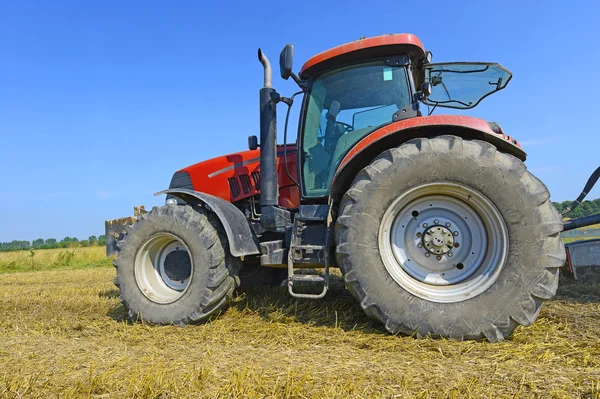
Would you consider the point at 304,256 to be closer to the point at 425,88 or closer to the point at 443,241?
the point at 443,241

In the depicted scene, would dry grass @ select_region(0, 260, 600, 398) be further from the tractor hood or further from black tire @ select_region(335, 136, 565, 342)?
the tractor hood

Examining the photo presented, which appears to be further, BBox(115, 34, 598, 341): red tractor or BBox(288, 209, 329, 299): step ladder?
BBox(288, 209, 329, 299): step ladder

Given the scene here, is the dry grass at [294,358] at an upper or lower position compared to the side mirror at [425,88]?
lower

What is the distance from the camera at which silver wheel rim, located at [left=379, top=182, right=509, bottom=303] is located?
259cm

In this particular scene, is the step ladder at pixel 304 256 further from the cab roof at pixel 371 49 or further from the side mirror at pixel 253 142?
the cab roof at pixel 371 49

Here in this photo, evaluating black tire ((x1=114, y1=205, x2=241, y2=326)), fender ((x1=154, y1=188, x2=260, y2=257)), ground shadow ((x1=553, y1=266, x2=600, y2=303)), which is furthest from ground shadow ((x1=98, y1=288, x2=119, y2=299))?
ground shadow ((x1=553, y1=266, x2=600, y2=303))

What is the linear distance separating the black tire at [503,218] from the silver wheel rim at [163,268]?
5.19 ft

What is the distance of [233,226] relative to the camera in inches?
135

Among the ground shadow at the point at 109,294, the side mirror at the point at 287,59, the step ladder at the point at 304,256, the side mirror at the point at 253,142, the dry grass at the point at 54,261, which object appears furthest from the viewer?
the dry grass at the point at 54,261

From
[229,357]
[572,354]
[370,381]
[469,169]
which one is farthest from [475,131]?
[229,357]

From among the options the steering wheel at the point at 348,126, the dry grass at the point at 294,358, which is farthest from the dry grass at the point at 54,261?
the steering wheel at the point at 348,126

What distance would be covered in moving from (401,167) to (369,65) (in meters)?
1.16

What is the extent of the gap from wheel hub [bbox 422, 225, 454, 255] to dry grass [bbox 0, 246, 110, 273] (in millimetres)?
11916

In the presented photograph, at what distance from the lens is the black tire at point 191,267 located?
10.7 ft
